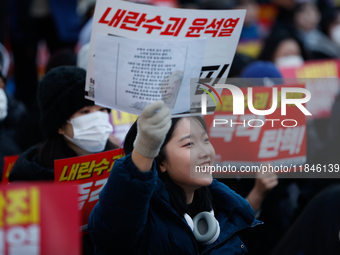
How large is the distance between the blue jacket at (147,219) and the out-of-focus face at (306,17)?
600 cm

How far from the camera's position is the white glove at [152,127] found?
1.93 metres

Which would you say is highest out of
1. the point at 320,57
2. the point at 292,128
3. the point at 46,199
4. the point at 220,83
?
the point at 220,83

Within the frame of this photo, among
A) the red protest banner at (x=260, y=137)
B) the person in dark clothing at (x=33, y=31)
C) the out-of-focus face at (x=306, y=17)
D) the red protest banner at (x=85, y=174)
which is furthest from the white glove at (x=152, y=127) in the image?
the out-of-focus face at (x=306, y=17)

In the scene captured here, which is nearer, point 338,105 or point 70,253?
point 70,253

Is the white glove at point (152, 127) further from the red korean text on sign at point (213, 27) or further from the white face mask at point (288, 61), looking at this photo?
the white face mask at point (288, 61)

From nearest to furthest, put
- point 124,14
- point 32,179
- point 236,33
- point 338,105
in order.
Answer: point 124,14 < point 236,33 < point 32,179 < point 338,105

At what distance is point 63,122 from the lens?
3.08m

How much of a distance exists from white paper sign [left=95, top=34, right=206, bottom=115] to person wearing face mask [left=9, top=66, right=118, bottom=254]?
0.86 metres

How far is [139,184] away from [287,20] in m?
6.48

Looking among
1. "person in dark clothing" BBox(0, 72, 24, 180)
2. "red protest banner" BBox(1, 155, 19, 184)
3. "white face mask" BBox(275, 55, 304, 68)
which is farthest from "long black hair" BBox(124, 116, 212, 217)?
"white face mask" BBox(275, 55, 304, 68)

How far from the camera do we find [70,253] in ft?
5.52

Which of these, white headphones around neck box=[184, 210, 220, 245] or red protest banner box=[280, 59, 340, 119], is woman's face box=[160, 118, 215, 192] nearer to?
white headphones around neck box=[184, 210, 220, 245]

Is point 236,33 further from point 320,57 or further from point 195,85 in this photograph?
point 320,57

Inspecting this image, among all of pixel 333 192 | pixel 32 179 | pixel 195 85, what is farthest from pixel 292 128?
pixel 32 179
